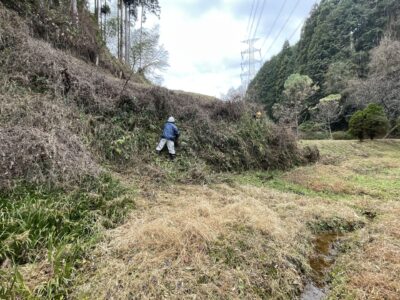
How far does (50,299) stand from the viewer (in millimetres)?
1929

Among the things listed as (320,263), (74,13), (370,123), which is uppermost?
(74,13)

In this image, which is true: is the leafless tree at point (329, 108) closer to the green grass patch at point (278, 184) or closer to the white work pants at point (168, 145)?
the green grass patch at point (278, 184)

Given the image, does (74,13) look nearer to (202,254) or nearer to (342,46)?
(202,254)

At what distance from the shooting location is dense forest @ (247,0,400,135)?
82.3 feet

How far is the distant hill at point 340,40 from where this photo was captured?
2603cm

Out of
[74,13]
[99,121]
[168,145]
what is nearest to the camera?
[99,121]

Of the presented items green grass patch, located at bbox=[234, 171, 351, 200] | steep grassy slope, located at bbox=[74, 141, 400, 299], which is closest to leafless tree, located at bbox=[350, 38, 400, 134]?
green grass patch, located at bbox=[234, 171, 351, 200]

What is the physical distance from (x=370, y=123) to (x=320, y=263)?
13.4 meters

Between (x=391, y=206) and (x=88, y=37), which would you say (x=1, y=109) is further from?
(x=391, y=206)

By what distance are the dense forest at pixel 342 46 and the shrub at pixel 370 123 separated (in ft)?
26.7

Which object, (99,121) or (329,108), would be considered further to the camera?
(329,108)

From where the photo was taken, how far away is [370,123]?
43.7 feet

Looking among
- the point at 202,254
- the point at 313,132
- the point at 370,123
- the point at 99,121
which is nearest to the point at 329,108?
the point at 313,132


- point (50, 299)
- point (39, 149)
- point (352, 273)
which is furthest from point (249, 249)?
point (39, 149)
